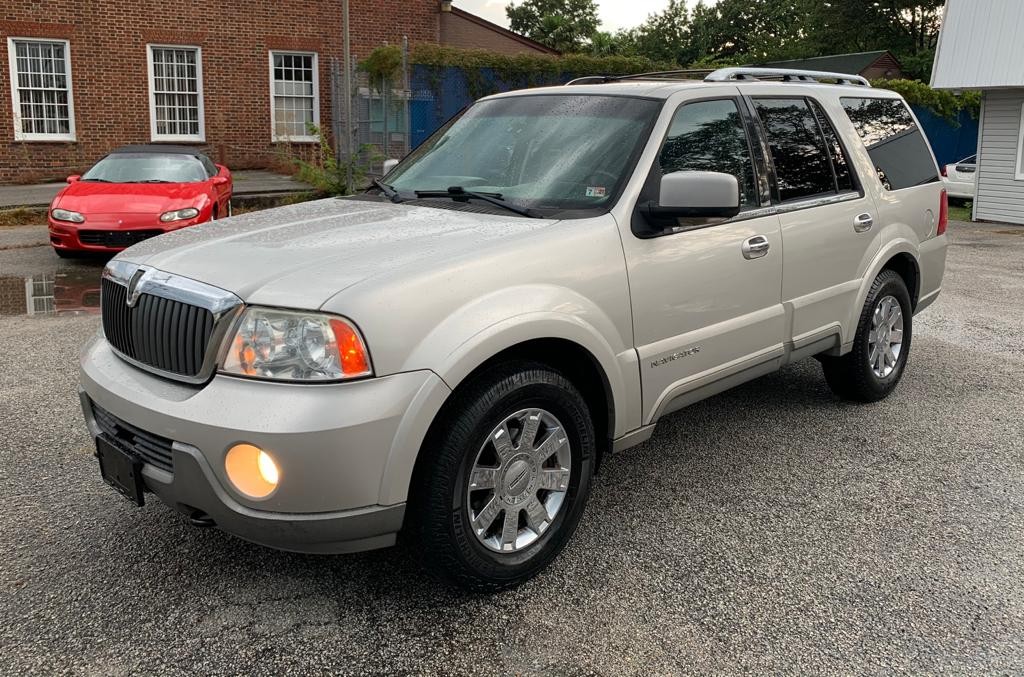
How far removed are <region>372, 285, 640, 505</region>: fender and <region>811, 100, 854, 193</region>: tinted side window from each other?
6.84ft

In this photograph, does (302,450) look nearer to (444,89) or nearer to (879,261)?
(879,261)

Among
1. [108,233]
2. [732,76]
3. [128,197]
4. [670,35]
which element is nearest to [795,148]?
[732,76]

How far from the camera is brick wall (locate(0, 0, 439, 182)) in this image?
1995cm

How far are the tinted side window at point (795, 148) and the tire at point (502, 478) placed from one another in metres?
1.92

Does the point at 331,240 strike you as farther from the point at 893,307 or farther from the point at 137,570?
the point at 893,307

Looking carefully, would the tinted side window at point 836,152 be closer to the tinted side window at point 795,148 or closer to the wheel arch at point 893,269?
the tinted side window at point 795,148

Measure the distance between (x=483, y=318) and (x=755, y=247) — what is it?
1724 millimetres

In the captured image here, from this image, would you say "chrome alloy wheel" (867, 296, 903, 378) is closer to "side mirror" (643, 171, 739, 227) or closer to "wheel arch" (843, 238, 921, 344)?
"wheel arch" (843, 238, 921, 344)

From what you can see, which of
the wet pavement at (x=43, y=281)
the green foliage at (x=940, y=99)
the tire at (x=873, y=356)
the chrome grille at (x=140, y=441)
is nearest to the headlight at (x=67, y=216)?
the wet pavement at (x=43, y=281)

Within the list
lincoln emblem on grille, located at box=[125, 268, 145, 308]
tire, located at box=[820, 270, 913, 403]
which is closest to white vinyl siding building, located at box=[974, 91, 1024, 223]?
tire, located at box=[820, 270, 913, 403]

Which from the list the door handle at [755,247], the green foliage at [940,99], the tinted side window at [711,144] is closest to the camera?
the tinted side window at [711,144]

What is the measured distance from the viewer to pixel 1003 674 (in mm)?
2781

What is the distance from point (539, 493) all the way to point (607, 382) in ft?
1.66

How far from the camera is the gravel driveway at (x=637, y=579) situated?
2859mm
